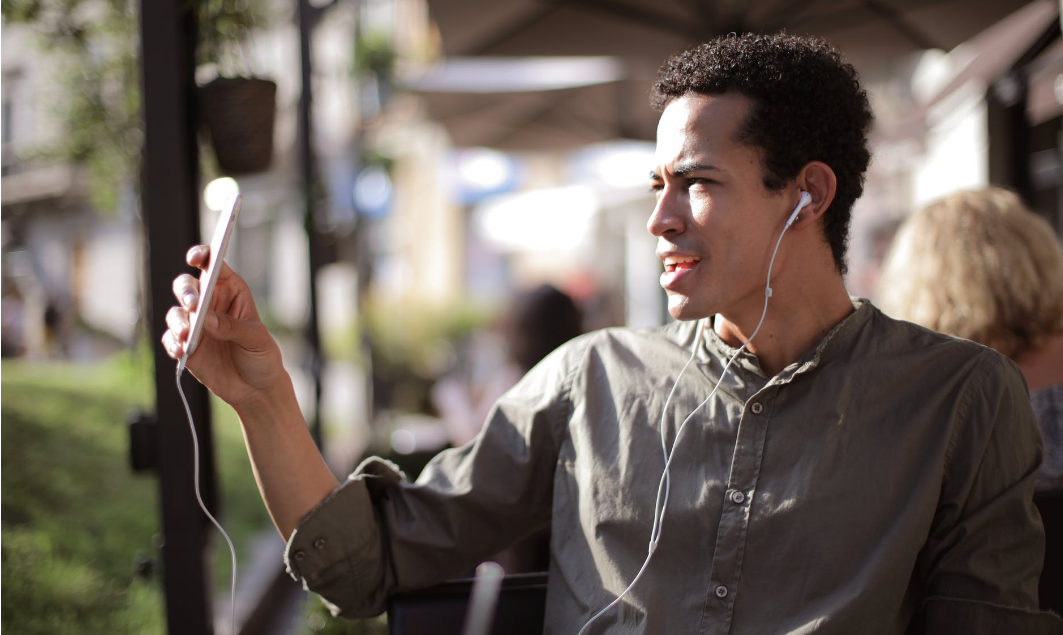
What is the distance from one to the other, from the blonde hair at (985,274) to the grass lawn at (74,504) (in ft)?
6.86

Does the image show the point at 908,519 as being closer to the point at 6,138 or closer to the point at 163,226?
the point at 163,226

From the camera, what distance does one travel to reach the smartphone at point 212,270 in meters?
1.39

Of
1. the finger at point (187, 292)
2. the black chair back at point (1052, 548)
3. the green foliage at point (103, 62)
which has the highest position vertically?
the green foliage at point (103, 62)

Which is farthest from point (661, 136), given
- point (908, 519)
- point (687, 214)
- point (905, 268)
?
point (905, 268)

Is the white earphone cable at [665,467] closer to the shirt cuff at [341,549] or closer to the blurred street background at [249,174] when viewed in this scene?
the shirt cuff at [341,549]

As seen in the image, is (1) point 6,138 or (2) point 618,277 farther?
(2) point 618,277

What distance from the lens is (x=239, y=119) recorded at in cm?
227

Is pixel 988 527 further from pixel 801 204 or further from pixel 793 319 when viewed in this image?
pixel 801 204

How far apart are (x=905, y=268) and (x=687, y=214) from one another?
126cm

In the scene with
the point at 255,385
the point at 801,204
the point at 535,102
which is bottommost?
the point at 255,385

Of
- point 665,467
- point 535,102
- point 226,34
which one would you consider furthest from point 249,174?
point 535,102

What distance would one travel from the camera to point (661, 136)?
168cm

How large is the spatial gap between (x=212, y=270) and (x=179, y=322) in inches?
5.0

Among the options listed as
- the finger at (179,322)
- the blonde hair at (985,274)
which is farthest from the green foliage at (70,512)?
the blonde hair at (985,274)
